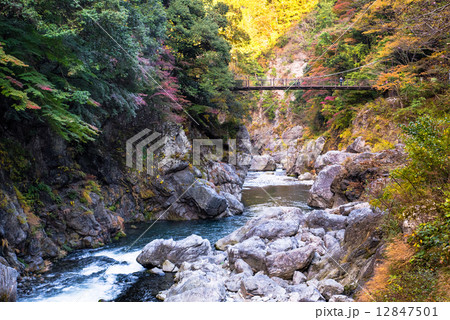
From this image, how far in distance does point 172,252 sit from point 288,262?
3072mm

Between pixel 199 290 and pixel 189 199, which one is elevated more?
pixel 189 199

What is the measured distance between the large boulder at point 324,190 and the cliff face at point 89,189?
3678 millimetres

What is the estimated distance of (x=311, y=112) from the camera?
28.6 meters

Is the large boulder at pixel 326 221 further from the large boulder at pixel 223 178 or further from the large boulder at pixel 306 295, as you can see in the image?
the large boulder at pixel 223 178

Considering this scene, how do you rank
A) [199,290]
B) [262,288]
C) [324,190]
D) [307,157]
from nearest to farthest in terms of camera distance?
[199,290] → [262,288] → [324,190] → [307,157]

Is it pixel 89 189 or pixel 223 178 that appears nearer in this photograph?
pixel 89 189

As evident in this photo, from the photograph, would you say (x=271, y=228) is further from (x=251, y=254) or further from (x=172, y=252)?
(x=172, y=252)

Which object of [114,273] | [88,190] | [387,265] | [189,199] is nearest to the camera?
[387,265]

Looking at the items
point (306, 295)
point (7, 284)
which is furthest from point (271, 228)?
point (7, 284)

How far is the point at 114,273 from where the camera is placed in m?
7.50

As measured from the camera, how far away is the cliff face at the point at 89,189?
7.57 m
